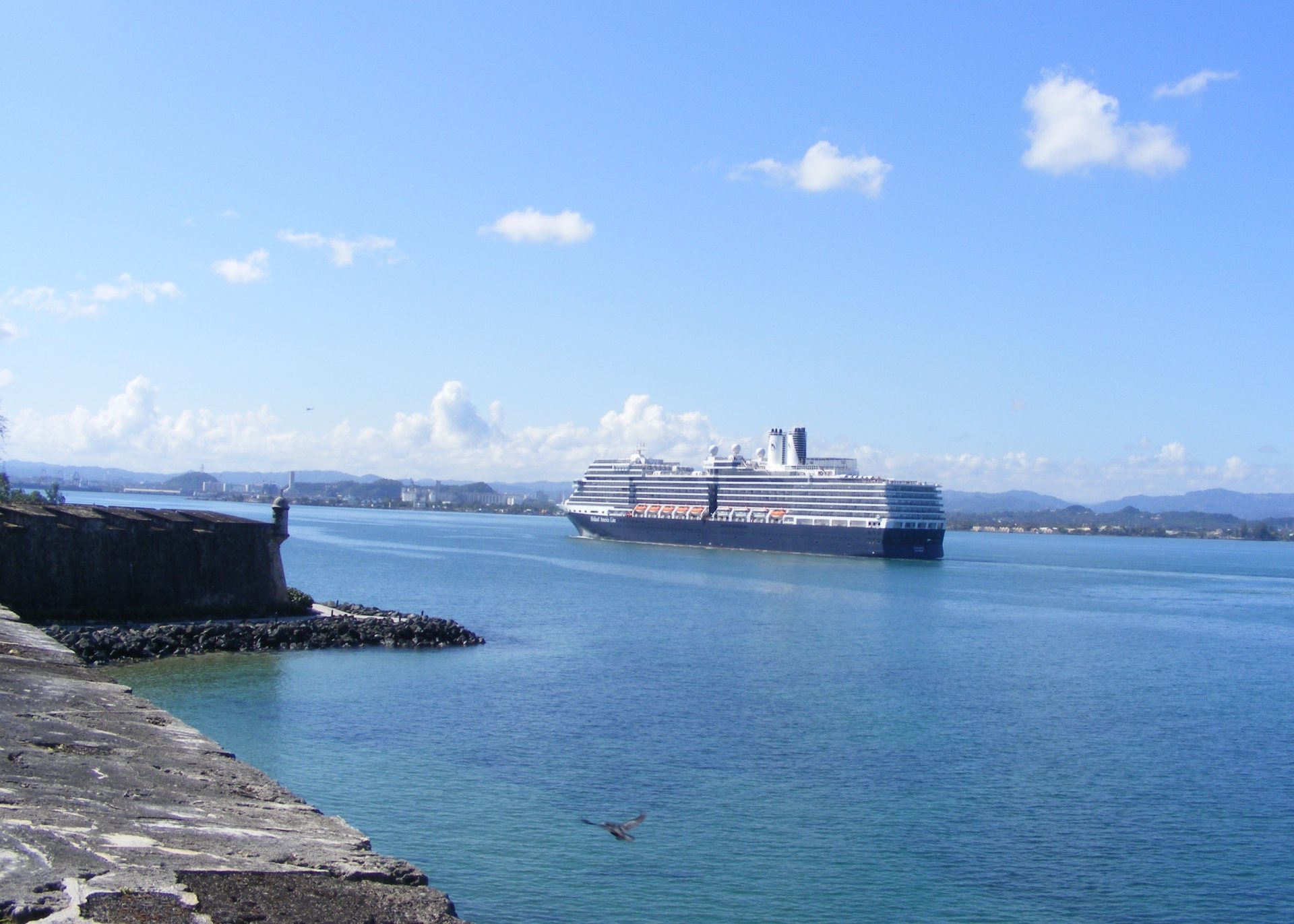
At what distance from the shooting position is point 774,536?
67.4 meters

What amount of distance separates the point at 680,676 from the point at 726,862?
10.7 meters

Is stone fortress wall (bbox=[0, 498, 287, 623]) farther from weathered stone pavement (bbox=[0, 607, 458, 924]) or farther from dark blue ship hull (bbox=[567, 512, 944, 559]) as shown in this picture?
dark blue ship hull (bbox=[567, 512, 944, 559])

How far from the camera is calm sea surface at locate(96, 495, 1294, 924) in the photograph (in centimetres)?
1025

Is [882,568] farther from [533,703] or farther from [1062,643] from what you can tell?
[533,703]

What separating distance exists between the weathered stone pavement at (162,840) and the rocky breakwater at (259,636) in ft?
41.1

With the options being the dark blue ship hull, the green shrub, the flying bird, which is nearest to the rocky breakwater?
the green shrub

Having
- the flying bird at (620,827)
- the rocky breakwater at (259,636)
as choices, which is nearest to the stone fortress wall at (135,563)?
the rocky breakwater at (259,636)

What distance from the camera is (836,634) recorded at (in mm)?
29359

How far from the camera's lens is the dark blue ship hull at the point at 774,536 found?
62.4 m

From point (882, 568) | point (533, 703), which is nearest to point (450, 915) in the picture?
point (533, 703)

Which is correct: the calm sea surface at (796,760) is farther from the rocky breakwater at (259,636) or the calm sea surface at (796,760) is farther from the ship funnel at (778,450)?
the ship funnel at (778,450)

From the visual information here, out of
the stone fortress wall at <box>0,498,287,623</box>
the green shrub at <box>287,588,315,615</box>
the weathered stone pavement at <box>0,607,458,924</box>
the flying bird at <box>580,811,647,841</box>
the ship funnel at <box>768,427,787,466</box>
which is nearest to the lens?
the weathered stone pavement at <box>0,607,458,924</box>

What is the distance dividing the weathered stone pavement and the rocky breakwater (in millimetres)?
12527

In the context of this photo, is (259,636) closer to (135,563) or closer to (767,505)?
(135,563)
